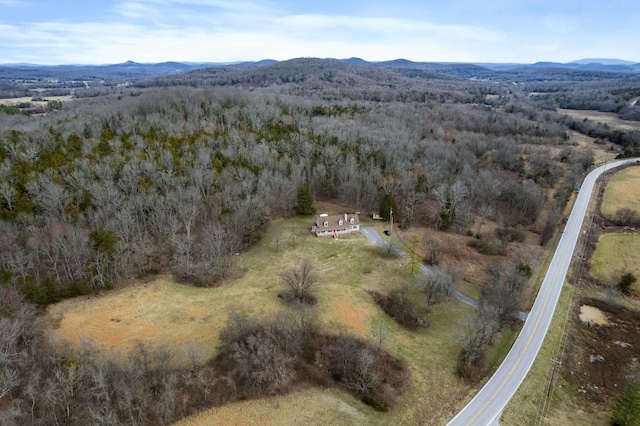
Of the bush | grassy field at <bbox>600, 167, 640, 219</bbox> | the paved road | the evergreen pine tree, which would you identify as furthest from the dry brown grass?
grassy field at <bbox>600, 167, 640, 219</bbox>

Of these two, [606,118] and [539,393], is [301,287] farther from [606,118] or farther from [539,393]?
[606,118]

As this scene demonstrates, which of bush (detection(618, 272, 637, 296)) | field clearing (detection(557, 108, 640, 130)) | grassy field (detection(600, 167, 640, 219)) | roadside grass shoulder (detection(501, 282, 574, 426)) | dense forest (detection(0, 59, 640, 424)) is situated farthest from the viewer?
field clearing (detection(557, 108, 640, 130))

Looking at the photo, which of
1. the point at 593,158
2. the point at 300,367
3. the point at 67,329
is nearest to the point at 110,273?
the point at 67,329

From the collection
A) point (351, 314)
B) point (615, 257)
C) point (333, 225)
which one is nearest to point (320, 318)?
point (351, 314)

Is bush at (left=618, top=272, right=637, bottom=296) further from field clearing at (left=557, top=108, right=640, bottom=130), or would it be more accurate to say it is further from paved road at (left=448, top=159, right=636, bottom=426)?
field clearing at (left=557, top=108, right=640, bottom=130)

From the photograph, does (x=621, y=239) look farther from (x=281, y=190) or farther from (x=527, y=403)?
(x=281, y=190)

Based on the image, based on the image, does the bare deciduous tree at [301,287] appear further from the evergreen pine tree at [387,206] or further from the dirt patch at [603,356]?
the evergreen pine tree at [387,206]
